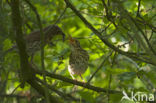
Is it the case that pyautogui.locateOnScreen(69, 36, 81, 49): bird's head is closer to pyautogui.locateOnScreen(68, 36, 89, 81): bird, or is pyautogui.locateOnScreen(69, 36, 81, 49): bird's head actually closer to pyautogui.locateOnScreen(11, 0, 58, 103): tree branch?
pyautogui.locateOnScreen(68, 36, 89, 81): bird

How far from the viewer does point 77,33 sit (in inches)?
180

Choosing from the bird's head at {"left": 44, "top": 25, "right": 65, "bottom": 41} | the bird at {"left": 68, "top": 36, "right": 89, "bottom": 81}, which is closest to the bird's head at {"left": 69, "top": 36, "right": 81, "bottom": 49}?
the bird at {"left": 68, "top": 36, "right": 89, "bottom": 81}

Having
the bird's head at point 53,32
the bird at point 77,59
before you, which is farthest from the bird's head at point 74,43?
the bird's head at point 53,32

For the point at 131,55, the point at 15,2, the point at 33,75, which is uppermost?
the point at 15,2

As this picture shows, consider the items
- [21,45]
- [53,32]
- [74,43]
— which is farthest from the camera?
[53,32]

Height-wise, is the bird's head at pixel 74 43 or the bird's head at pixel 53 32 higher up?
the bird's head at pixel 53 32

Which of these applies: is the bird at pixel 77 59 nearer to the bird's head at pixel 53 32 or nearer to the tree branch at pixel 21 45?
the tree branch at pixel 21 45

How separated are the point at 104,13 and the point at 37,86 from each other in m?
1.26

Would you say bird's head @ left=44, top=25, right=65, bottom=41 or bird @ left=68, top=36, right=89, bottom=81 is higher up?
bird's head @ left=44, top=25, right=65, bottom=41

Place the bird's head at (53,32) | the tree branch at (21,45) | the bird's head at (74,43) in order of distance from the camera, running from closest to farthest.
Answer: the tree branch at (21,45) → the bird's head at (74,43) → the bird's head at (53,32)

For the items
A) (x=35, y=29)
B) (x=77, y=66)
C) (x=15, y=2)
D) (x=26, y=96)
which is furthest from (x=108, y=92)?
(x=35, y=29)

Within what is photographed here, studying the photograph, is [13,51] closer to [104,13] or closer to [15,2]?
[15,2]

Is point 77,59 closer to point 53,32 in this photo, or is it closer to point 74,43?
point 74,43

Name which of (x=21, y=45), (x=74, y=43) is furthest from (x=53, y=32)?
(x=21, y=45)
